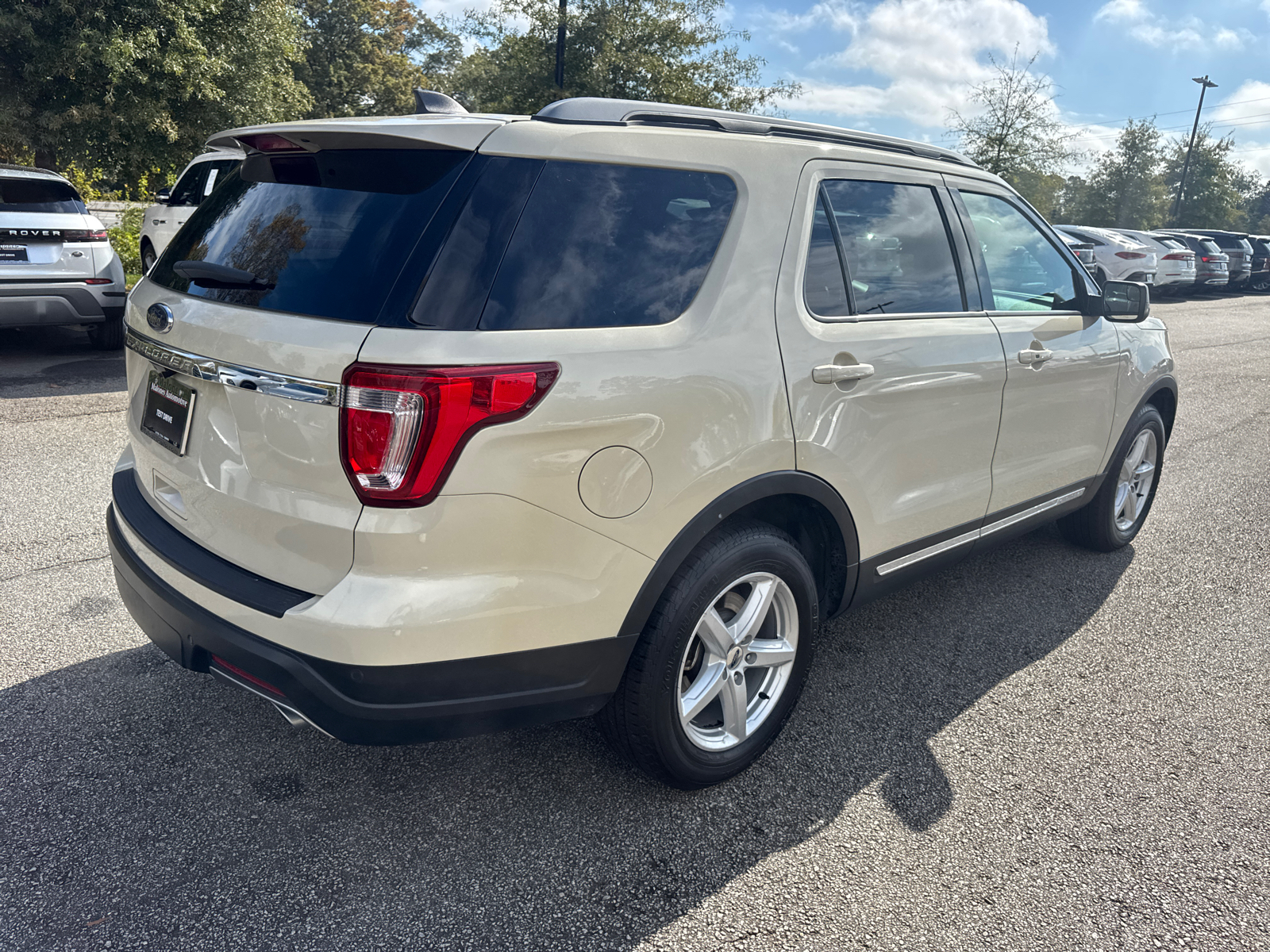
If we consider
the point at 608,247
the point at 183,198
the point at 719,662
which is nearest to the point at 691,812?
the point at 719,662

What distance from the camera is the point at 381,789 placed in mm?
2621

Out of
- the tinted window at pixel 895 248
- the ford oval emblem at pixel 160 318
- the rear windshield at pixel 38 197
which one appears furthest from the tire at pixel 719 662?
the rear windshield at pixel 38 197

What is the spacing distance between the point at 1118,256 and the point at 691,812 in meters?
21.3

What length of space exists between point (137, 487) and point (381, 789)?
A: 1.19 meters

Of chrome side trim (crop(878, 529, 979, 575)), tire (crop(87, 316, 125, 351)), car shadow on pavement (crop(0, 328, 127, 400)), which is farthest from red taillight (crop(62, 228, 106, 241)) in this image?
chrome side trim (crop(878, 529, 979, 575))

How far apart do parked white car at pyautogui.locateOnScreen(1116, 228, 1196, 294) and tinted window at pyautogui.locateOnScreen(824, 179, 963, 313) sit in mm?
21871

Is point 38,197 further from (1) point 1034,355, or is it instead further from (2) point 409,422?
(1) point 1034,355

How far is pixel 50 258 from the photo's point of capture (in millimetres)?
7625

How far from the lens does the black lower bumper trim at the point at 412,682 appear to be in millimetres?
2021

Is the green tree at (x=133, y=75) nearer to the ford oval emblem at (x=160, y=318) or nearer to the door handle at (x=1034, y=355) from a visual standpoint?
the ford oval emblem at (x=160, y=318)

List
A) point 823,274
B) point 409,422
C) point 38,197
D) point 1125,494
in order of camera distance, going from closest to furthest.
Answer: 1. point 409,422
2. point 823,274
3. point 1125,494
4. point 38,197

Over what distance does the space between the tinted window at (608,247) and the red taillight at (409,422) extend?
0.16 m

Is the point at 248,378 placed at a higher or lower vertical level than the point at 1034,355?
lower

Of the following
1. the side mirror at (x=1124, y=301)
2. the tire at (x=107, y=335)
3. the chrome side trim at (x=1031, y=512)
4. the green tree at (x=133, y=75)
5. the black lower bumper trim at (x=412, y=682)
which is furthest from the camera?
the green tree at (x=133, y=75)
